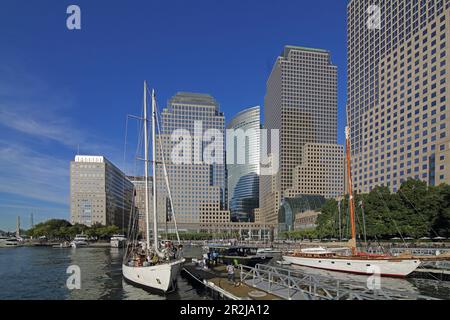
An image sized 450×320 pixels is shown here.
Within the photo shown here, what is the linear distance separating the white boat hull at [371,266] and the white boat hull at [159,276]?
30.1m

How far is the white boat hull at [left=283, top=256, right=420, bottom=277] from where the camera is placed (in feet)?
165

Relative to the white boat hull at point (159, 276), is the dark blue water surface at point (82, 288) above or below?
below

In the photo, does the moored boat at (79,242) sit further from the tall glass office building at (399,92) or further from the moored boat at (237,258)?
the tall glass office building at (399,92)

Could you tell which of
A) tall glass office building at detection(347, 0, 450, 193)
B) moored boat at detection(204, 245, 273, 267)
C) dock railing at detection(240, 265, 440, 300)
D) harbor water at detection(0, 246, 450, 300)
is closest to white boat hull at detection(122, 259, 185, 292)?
harbor water at detection(0, 246, 450, 300)

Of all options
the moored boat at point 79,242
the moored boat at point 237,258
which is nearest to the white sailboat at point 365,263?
the moored boat at point 237,258

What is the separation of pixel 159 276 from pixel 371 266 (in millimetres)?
33030

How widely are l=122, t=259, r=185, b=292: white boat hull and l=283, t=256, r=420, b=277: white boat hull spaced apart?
98.9 feet

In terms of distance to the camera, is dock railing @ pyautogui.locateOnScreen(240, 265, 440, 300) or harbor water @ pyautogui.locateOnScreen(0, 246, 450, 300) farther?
harbor water @ pyautogui.locateOnScreen(0, 246, 450, 300)

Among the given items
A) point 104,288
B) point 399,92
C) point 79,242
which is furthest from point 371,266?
point 79,242

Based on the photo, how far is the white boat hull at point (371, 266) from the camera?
165 feet

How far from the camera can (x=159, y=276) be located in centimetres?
3750

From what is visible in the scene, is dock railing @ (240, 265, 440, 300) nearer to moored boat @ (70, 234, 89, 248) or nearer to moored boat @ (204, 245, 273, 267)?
moored boat @ (204, 245, 273, 267)

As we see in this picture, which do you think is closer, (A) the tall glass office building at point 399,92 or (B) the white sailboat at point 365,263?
(B) the white sailboat at point 365,263
